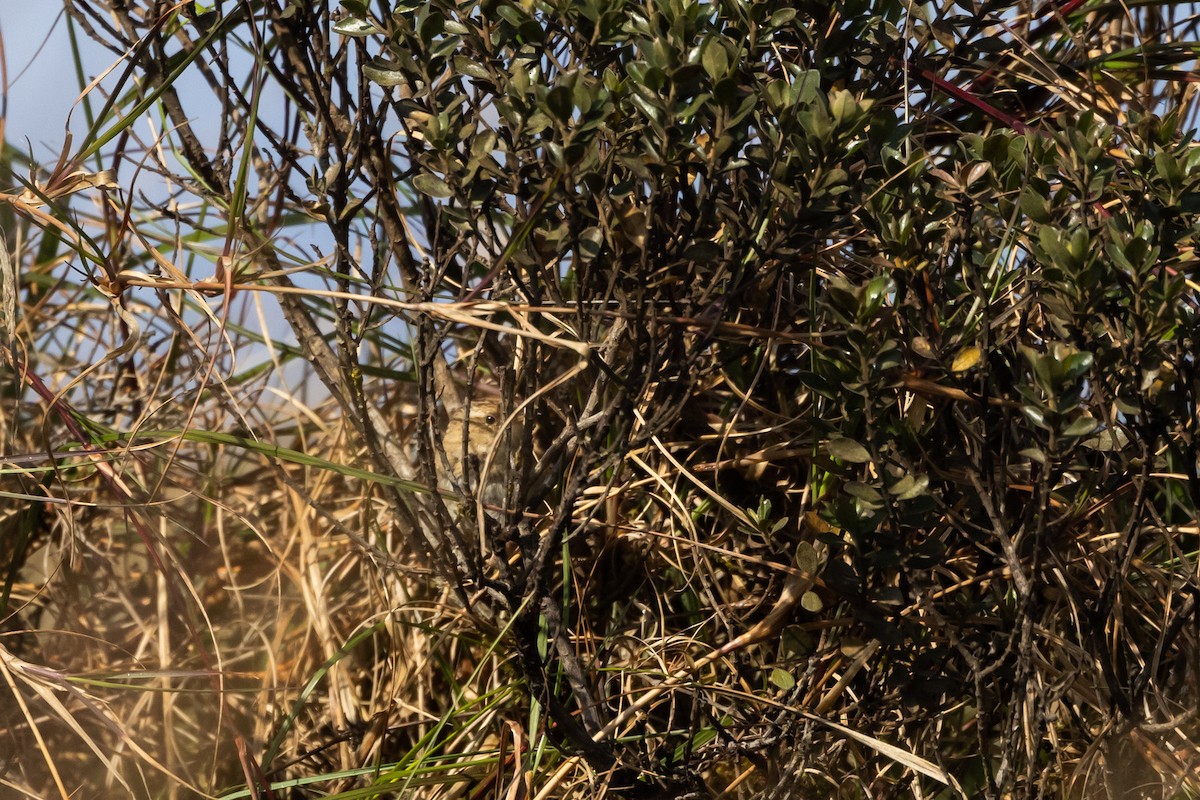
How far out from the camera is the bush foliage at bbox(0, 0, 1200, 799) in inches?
29.9

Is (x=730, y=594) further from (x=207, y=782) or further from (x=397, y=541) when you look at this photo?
(x=207, y=782)

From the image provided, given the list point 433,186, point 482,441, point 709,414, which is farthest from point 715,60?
point 482,441

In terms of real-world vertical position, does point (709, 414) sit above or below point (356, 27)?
below

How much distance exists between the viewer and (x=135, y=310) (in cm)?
148

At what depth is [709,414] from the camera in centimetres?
112

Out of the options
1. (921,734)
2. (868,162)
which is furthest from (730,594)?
(868,162)

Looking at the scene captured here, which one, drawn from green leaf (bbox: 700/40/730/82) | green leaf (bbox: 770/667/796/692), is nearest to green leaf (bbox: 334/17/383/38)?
green leaf (bbox: 700/40/730/82)

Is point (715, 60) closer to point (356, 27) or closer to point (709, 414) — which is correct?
point (356, 27)

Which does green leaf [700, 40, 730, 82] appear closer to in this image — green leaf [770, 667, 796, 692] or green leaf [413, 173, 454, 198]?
green leaf [413, 173, 454, 198]

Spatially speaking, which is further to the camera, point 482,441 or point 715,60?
point 482,441

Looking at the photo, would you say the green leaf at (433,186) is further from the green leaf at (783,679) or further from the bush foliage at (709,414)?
the green leaf at (783,679)

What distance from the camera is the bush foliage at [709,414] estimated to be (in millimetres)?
760

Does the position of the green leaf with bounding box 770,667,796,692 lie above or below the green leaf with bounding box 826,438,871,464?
below

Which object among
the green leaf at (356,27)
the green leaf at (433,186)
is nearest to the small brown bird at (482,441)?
the green leaf at (433,186)
